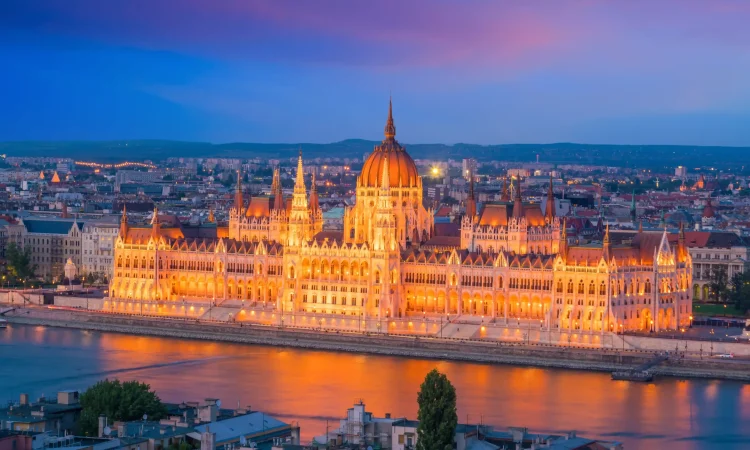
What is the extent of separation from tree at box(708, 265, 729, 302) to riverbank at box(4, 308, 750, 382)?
17.4 m

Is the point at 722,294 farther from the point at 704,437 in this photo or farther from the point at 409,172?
the point at 704,437

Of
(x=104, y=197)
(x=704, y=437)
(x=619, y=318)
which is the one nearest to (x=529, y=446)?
(x=704, y=437)

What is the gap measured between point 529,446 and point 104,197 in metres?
131

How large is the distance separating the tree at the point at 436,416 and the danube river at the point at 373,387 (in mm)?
12036

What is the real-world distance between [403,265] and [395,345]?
552 centimetres

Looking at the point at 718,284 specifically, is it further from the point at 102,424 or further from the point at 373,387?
the point at 102,424

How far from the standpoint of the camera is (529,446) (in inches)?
1700

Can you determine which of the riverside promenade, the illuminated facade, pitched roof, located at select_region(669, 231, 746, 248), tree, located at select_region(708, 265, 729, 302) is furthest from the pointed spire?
pitched roof, located at select_region(669, 231, 746, 248)

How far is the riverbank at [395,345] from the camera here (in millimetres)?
73500

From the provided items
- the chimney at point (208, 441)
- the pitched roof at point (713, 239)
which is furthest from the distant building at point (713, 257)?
the chimney at point (208, 441)

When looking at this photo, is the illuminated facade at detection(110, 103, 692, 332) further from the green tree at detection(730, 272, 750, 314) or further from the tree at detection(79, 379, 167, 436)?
the tree at detection(79, 379, 167, 436)

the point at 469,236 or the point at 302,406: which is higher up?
the point at 469,236

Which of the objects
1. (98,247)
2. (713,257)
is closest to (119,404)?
(713,257)

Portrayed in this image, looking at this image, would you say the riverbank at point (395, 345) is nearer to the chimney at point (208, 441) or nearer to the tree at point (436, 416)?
the tree at point (436, 416)
